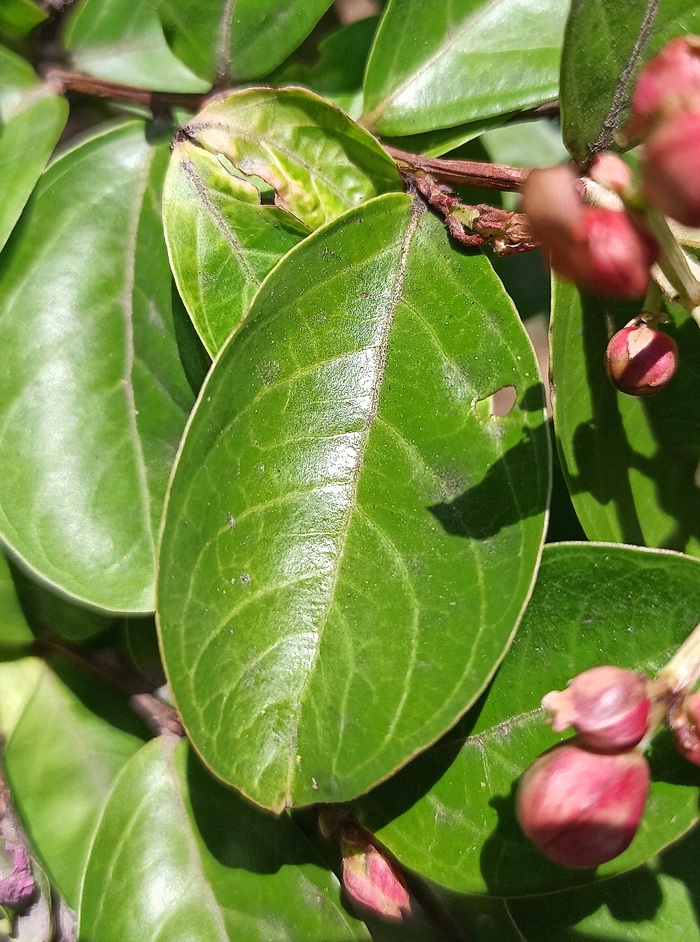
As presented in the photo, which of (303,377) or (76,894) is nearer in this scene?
(303,377)

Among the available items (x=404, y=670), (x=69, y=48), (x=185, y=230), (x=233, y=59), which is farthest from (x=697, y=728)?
(x=69, y=48)

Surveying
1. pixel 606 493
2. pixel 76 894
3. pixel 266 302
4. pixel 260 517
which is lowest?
pixel 76 894

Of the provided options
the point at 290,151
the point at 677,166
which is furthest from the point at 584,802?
the point at 290,151

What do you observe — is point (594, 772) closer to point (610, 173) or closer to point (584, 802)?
point (584, 802)

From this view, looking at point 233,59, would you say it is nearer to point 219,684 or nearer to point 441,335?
point 441,335

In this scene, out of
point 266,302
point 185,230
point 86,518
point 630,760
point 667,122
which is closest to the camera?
point 667,122

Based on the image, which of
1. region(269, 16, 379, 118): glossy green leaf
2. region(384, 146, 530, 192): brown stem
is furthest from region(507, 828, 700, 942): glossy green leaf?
region(269, 16, 379, 118): glossy green leaf

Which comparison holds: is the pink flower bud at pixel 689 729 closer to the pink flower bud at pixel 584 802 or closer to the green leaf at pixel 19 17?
the pink flower bud at pixel 584 802
